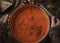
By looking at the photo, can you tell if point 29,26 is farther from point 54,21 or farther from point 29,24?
point 54,21

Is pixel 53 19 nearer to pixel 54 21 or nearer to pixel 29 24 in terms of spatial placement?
pixel 54 21

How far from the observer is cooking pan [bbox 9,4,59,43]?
1737 mm

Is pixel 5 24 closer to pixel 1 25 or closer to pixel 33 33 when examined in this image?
pixel 1 25

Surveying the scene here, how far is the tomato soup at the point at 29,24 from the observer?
1.74 m

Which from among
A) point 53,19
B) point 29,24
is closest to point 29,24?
point 29,24

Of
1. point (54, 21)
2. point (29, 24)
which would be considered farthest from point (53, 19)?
point (29, 24)

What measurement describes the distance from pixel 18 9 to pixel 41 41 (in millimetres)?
330

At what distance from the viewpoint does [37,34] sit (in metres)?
1.74

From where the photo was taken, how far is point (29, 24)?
176 centimetres

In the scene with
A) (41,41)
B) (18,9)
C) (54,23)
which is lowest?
(41,41)

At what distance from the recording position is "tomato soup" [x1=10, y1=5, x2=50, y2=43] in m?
1.74

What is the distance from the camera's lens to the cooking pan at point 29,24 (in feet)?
5.70

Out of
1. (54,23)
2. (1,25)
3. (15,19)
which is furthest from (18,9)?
(54,23)

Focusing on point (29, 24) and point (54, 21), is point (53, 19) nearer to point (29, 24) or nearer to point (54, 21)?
point (54, 21)
